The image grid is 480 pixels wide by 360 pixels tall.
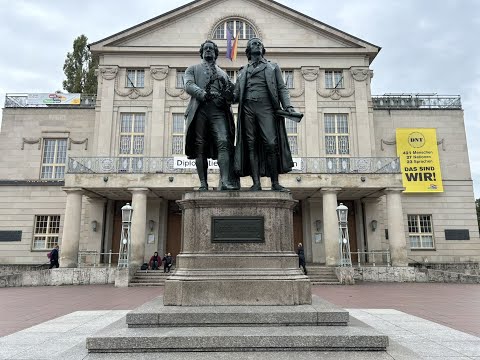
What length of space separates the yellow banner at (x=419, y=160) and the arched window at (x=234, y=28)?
13.2 metres

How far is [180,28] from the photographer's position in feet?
95.5

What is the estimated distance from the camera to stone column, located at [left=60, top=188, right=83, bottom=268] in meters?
21.4

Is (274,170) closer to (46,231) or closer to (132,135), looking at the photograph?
(132,135)

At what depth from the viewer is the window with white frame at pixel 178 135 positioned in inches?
1073

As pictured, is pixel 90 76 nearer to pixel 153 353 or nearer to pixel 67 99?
pixel 67 99

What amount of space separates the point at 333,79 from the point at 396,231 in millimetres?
12355

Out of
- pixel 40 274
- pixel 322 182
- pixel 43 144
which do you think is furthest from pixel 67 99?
pixel 322 182

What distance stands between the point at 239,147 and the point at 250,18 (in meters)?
25.2

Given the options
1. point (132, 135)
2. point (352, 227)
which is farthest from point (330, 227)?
point (132, 135)

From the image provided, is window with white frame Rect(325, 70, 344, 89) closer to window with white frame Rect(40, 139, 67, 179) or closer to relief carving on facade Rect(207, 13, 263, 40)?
relief carving on facade Rect(207, 13, 263, 40)

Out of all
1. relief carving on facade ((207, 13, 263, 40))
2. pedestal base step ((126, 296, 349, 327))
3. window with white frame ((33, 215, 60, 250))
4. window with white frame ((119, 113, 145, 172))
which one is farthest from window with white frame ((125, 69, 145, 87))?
pedestal base step ((126, 296, 349, 327))

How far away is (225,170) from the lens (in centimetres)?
688

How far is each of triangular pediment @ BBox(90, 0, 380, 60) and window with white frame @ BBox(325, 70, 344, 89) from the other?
1605 mm

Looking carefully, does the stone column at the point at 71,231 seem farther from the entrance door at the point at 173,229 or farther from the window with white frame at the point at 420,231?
the window with white frame at the point at 420,231
